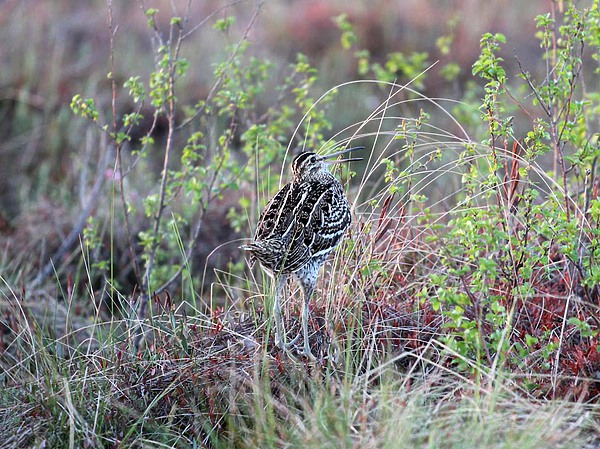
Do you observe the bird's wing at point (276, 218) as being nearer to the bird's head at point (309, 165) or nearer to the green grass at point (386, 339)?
the bird's head at point (309, 165)

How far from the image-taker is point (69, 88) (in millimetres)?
12758

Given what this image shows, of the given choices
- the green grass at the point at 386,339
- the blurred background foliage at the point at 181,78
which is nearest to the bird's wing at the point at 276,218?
the green grass at the point at 386,339

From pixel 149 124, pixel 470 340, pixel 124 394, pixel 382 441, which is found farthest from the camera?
pixel 149 124

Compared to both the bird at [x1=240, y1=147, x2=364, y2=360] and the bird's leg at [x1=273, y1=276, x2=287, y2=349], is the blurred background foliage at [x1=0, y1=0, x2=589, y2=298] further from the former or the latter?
the bird's leg at [x1=273, y1=276, x2=287, y2=349]

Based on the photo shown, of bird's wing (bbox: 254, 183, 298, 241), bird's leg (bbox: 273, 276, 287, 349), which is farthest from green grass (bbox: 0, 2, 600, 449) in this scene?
bird's wing (bbox: 254, 183, 298, 241)

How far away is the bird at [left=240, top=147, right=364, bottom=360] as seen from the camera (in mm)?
5031

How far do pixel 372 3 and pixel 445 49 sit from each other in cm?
799

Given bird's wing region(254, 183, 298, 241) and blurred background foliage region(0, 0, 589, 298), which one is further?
blurred background foliage region(0, 0, 589, 298)

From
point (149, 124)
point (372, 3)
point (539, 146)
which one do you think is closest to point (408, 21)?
point (372, 3)

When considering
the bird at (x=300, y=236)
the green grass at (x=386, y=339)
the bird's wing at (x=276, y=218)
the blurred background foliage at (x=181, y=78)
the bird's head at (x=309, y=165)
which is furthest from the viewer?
the blurred background foliage at (x=181, y=78)

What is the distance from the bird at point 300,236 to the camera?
5.03 m

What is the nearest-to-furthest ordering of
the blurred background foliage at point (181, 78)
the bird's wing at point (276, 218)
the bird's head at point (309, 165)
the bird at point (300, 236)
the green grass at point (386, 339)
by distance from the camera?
the green grass at point (386, 339) < the bird at point (300, 236) < the bird's wing at point (276, 218) < the bird's head at point (309, 165) < the blurred background foliage at point (181, 78)

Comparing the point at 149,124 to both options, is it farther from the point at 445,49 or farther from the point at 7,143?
the point at 445,49

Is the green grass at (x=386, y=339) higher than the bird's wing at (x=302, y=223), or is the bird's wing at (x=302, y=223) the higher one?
the bird's wing at (x=302, y=223)
